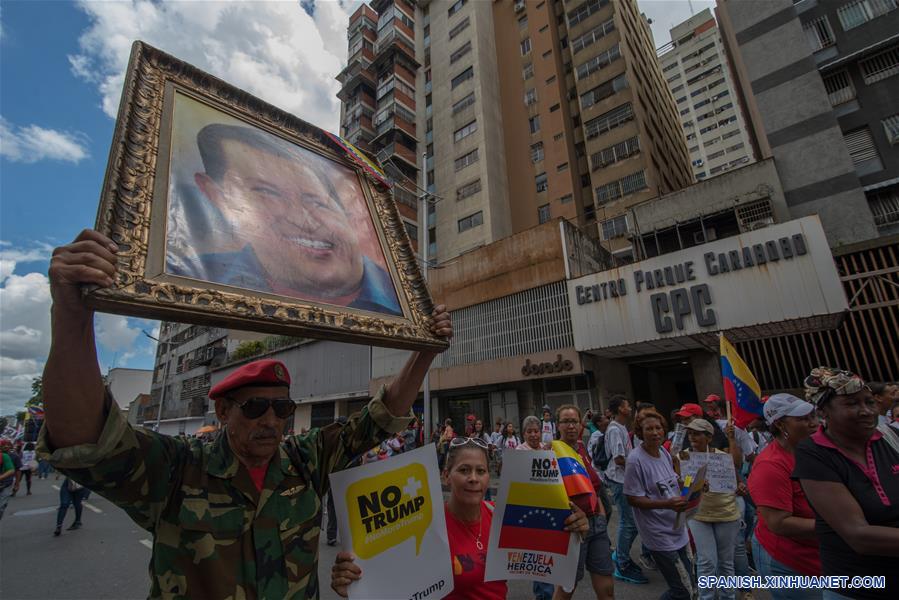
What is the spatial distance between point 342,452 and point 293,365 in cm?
2924

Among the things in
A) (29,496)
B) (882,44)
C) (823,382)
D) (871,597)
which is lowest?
(29,496)

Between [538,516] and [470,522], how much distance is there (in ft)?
1.38

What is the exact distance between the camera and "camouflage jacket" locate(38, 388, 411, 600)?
4.56ft

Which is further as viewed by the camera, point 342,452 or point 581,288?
point 581,288

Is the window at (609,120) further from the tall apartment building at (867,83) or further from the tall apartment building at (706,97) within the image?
the tall apartment building at (706,97)

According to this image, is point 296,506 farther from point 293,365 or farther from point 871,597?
point 293,365

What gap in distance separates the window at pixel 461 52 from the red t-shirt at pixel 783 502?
39916mm

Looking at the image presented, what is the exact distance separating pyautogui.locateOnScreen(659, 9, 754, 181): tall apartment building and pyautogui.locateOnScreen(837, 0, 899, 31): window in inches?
1990

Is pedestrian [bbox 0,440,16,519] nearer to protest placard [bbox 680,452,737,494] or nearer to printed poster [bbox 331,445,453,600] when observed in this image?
printed poster [bbox 331,445,453,600]

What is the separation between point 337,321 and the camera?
1688mm

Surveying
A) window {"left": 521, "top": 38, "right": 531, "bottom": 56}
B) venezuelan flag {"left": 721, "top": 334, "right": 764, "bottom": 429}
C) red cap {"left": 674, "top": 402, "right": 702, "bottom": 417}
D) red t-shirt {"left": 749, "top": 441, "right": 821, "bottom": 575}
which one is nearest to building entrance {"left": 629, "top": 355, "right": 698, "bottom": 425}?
red cap {"left": 674, "top": 402, "right": 702, "bottom": 417}

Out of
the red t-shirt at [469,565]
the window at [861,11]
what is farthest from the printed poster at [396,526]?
the window at [861,11]

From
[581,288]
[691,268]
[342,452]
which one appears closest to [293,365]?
[581,288]

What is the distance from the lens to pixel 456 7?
38375 millimetres
